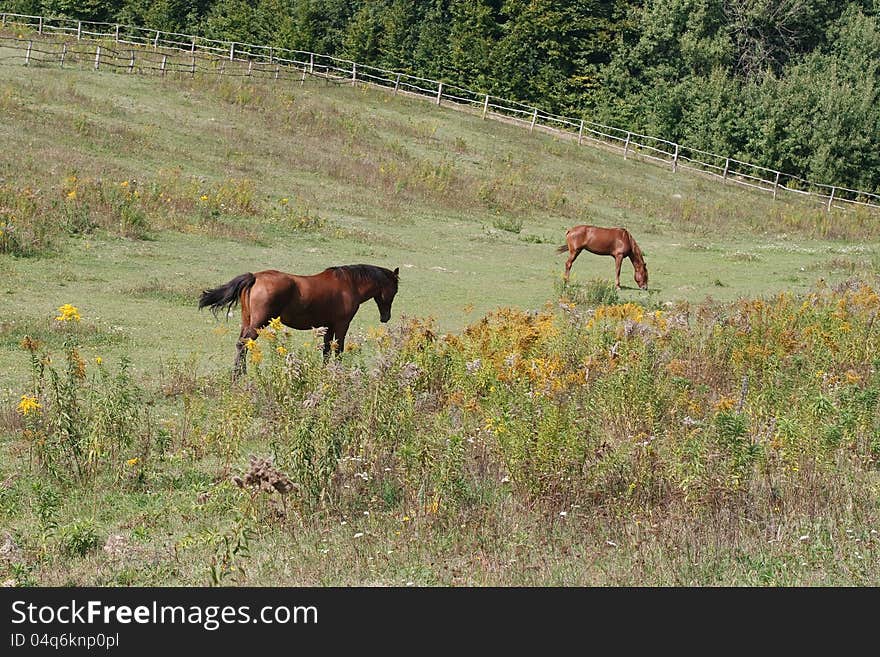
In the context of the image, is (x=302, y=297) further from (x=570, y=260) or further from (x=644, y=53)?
(x=644, y=53)

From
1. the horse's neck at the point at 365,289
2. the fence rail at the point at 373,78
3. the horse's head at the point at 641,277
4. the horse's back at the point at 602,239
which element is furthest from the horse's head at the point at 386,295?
the fence rail at the point at 373,78

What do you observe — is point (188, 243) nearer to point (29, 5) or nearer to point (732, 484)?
point (732, 484)

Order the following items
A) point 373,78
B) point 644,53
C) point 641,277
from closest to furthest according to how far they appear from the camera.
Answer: point 641,277 → point 373,78 → point 644,53

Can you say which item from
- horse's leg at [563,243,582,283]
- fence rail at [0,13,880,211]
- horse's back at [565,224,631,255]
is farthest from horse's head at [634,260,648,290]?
fence rail at [0,13,880,211]

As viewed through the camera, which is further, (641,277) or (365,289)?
(641,277)

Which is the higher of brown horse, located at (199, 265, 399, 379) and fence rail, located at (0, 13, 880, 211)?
fence rail, located at (0, 13, 880, 211)

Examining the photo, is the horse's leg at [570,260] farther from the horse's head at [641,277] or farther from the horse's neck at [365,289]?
the horse's neck at [365,289]

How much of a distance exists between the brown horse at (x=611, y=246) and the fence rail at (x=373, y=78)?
1169 inches

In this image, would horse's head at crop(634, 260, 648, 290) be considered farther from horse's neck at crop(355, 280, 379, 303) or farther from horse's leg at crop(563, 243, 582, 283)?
horse's neck at crop(355, 280, 379, 303)

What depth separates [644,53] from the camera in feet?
215

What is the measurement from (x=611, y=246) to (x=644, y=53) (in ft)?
144

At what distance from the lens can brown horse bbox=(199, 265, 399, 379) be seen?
41.9ft

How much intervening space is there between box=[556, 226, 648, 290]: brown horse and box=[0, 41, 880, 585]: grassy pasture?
27.9 inches

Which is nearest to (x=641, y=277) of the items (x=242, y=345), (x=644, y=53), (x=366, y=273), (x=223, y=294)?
(x=366, y=273)
